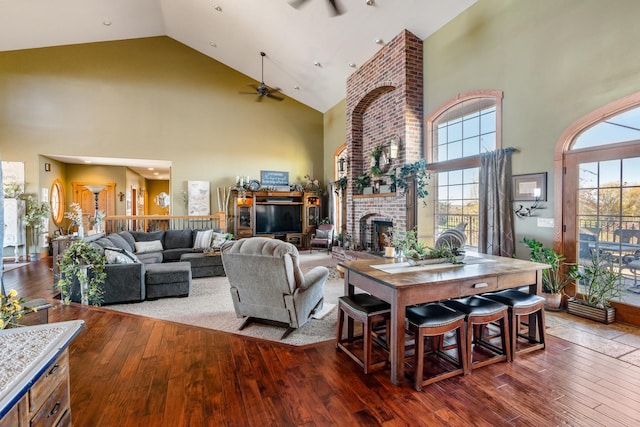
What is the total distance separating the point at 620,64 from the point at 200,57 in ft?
30.3

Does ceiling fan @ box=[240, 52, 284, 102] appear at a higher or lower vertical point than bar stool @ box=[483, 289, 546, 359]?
A: higher

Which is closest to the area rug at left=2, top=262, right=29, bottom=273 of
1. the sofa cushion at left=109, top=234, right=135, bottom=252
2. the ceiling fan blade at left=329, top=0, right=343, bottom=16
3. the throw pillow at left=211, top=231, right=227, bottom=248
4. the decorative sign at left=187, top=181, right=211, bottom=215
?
the sofa cushion at left=109, top=234, right=135, bottom=252

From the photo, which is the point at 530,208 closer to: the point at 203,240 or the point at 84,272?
the point at 84,272

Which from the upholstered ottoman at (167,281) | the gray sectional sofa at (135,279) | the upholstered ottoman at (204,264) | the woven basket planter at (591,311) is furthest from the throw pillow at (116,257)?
the woven basket planter at (591,311)

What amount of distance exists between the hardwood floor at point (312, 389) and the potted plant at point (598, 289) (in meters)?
0.91

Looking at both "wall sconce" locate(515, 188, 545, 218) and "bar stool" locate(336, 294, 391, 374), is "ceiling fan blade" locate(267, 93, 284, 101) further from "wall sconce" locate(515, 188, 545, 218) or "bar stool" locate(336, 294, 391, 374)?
"bar stool" locate(336, 294, 391, 374)

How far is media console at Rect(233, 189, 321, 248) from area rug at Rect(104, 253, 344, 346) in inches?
139

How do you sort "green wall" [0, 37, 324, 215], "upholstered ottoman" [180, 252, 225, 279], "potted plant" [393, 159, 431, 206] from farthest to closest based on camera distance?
"green wall" [0, 37, 324, 215]
"upholstered ottoman" [180, 252, 225, 279]
"potted plant" [393, 159, 431, 206]

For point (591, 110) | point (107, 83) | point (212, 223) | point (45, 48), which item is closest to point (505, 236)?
point (591, 110)

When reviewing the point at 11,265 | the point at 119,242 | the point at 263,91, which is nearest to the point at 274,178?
the point at 263,91

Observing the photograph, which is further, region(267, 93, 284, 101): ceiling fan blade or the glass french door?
region(267, 93, 284, 101): ceiling fan blade

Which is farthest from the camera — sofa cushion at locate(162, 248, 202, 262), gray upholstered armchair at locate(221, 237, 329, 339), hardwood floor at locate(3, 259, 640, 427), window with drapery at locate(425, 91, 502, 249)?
sofa cushion at locate(162, 248, 202, 262)

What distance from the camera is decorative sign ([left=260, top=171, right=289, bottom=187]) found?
9.62m

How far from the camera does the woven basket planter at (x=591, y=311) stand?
3414 millimetres
